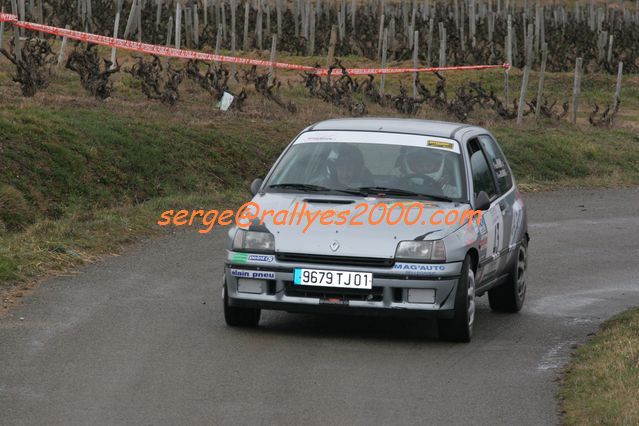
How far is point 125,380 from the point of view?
8.27m

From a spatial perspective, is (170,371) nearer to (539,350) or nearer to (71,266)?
(539,350)

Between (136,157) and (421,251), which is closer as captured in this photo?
(421,251)

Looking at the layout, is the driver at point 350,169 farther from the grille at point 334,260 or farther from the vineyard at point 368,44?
the vineyard at point 368,44

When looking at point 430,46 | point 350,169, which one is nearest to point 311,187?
point 350,169

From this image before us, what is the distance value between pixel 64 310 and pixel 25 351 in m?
1.63

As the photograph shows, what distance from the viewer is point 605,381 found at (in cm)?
838

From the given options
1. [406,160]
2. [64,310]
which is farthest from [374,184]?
[64,310]

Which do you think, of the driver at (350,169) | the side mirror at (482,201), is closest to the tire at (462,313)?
the side mirror at (482,201)

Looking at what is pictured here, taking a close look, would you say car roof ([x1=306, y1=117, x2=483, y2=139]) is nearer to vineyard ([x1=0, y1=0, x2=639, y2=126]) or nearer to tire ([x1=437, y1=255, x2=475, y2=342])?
tire ([x1=437, y1=255, x2=475, y2=342])

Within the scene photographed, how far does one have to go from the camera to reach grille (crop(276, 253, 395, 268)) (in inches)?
375

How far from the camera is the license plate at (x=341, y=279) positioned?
31.2 feet

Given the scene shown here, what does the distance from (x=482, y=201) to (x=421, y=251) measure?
1212 millimetres

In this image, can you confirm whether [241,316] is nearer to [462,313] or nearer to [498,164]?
[462,313]

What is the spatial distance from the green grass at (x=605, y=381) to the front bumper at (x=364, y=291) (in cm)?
105
